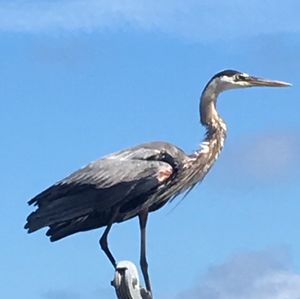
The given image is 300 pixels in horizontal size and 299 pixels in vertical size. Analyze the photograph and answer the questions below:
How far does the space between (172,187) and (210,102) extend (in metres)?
1.11

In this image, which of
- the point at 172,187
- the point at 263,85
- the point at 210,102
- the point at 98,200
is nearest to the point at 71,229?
the point at 98,200

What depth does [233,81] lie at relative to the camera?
12789 millimetres

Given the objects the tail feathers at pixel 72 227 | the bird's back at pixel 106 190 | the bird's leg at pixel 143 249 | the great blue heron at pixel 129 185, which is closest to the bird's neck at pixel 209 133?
the great blue heron at pixel 129 185

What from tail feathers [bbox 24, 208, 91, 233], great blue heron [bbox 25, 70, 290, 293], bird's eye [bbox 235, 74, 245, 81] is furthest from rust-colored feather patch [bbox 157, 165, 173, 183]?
bird's eye [bbox 235, 74, 245, 81]

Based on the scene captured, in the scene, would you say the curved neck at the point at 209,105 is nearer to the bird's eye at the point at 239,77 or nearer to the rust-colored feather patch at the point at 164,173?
the bird's eye at the point at 239,77

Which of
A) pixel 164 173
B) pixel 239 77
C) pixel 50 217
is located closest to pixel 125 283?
pixel 50 217

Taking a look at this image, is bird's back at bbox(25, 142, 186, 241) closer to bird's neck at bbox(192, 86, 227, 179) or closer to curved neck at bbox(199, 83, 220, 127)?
bird's neck at bbox(192, 86, 227, 179)

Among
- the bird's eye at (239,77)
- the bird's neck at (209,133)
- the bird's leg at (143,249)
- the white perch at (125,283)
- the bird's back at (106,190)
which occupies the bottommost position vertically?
the white perch at (125,283)

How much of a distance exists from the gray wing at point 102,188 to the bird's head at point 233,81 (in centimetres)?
110

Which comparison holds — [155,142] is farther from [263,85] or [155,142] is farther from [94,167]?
[263,85]

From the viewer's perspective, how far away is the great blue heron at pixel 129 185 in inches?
454

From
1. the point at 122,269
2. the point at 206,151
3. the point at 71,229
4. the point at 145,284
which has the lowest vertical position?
the point at 122,269

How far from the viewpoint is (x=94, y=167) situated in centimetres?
1199

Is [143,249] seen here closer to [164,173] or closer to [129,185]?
[129,185]
